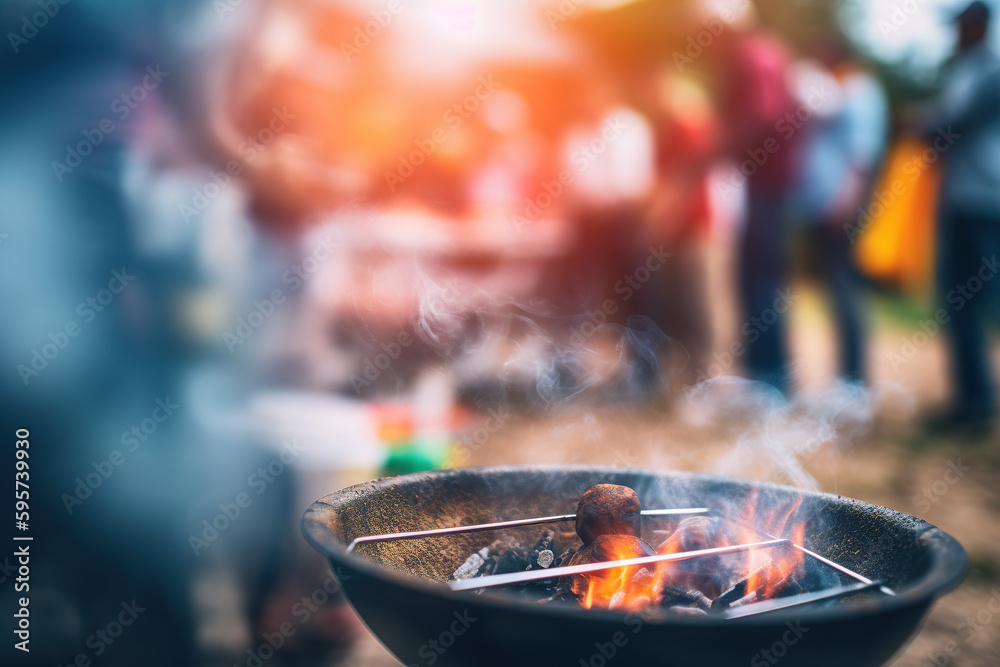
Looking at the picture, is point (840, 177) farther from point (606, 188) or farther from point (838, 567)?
point (838, 567)

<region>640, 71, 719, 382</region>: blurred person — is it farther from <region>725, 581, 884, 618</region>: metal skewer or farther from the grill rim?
<region>725, 581, 884, 618</region>: metal skewer

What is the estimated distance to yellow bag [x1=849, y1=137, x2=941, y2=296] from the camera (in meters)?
6.18

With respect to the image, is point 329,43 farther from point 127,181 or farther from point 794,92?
point 794,92

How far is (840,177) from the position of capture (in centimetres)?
564

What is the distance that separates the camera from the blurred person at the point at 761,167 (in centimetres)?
523

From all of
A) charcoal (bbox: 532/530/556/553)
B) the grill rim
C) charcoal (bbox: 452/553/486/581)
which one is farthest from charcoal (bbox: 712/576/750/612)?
charcoal (bbox: 452/553/486/581)

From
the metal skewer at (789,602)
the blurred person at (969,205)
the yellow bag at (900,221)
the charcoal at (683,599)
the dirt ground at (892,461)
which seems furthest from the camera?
the yellow bag at (900,221)

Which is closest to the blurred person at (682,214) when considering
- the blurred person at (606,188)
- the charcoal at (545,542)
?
the blurred person at (606,188)

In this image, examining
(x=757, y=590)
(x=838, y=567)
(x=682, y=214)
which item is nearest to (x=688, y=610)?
(x=757, y=590)

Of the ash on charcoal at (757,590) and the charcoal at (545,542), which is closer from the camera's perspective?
the ash on charcoal at (757,590)

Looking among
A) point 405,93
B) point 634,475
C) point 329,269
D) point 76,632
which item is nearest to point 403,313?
point 329,269

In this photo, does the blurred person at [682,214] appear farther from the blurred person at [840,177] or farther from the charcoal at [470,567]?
the charcoal at [470,567]

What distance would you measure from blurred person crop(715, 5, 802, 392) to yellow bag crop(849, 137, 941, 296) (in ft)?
3.10

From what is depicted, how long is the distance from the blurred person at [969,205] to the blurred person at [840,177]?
61 cm
